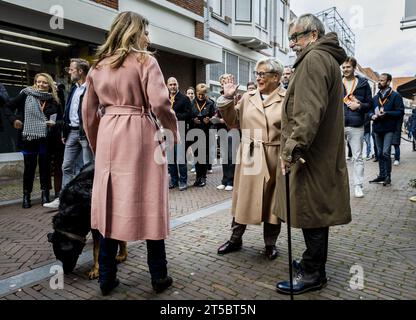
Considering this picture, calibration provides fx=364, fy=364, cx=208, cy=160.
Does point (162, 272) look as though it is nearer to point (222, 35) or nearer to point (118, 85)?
point (118, 85)

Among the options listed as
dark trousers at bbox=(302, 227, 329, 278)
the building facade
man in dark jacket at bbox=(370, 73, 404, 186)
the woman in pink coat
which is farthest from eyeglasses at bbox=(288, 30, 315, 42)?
the building facade

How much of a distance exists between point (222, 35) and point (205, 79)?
8.51 feet

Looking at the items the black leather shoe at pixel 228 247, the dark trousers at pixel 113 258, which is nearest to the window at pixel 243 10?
the black leather shoe at pixel 228 247

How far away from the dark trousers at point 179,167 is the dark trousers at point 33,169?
2.40 meters

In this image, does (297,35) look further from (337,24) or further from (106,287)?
(337,24)

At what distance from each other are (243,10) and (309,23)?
600 inches

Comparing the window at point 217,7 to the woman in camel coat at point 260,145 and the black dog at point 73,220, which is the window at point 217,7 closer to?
the woman in camel coat at point 260,145

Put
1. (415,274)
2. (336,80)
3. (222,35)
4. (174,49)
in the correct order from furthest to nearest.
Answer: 1. (222,35)
2. (174,49)
3. (415,274)
4. (336,80)

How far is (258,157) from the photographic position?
138 inches

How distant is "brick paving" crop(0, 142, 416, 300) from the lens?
2916 millimetres

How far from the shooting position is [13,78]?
27.7 feet
